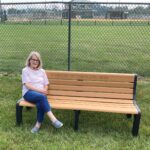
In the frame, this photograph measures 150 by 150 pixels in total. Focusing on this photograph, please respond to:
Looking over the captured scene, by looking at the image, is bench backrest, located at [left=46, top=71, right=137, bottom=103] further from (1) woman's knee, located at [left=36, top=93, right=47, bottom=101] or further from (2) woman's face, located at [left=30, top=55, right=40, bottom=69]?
(1) woman's knee, located at [left=36, top=93, right=47, bottom=101]

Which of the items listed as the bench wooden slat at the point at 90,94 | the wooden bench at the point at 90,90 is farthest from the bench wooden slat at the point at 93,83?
the bench wooden slat at the point at 90,94

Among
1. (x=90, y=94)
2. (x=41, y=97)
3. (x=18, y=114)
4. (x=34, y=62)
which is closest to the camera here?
(x=41, y=97)

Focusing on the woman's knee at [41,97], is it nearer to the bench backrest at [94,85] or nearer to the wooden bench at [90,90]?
the wooden bench at [90,90]

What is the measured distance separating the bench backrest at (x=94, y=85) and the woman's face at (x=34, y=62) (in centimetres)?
39

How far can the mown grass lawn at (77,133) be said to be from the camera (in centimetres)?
497

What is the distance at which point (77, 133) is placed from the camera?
538 centimetres

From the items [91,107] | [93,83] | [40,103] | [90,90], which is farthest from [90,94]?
[40,103]

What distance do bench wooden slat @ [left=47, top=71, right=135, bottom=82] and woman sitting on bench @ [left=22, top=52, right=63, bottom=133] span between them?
0.23 m

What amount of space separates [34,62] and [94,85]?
0.99 m

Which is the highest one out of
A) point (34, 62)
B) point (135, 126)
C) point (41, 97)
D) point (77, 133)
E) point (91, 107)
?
point (34, 62)

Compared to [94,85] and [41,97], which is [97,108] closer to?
[94,85]

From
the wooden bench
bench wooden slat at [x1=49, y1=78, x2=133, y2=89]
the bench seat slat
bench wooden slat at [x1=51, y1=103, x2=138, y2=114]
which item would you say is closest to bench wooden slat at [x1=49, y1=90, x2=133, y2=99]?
the wooden bench

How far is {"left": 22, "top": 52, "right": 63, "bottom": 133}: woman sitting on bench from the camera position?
5.40 metres

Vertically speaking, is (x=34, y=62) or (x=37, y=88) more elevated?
(x=34, y=62)
